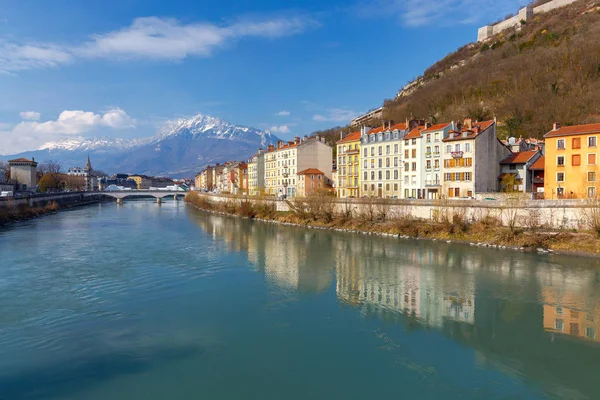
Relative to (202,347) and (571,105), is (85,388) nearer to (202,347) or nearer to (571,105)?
(202,347)

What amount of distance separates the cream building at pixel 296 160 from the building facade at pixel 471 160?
25039 mm

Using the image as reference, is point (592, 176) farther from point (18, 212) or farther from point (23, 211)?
point (23, 211)

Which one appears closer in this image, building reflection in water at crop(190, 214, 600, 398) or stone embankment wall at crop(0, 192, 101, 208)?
building reflection in water at crop(190, 214, 600, 398)

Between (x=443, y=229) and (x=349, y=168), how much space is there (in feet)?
67.9

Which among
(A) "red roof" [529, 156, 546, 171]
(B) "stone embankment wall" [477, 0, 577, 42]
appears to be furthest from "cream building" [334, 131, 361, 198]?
(B) "stone embankment wall" [477, 0, 577, 42]

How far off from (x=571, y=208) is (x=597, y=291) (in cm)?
1260

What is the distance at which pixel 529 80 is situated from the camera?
69312 mm

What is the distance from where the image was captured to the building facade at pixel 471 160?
125 feet

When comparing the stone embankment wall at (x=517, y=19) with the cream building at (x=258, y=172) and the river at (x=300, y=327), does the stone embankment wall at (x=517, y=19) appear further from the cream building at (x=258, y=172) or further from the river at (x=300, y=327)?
the river at (x=300, y=327)

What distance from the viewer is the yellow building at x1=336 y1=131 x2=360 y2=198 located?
51.0 meters

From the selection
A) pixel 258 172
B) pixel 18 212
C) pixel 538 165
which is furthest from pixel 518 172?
pixel 18 212

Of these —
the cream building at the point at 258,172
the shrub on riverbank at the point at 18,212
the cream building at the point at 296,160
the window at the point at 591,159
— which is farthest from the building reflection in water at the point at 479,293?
the cream building at the point at 258,172

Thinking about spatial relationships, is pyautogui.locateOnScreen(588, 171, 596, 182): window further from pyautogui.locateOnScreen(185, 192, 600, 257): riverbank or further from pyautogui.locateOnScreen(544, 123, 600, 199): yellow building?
pyautogui.locateOnScreen(185, 192, 600, 257): riverbank

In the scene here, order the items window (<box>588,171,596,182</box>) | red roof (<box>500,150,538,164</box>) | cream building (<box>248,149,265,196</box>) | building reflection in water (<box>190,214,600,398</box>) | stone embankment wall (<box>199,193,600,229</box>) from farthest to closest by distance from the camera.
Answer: cream building (<box>248,149,265,196</box>), red roof (<box>500,150,538,164</box>), window (<box>588,171,596,182</box>), stone embankment wall (<box>199,193,600,229</box>), building reflection in water (<box>190,214,600,398</box>)
